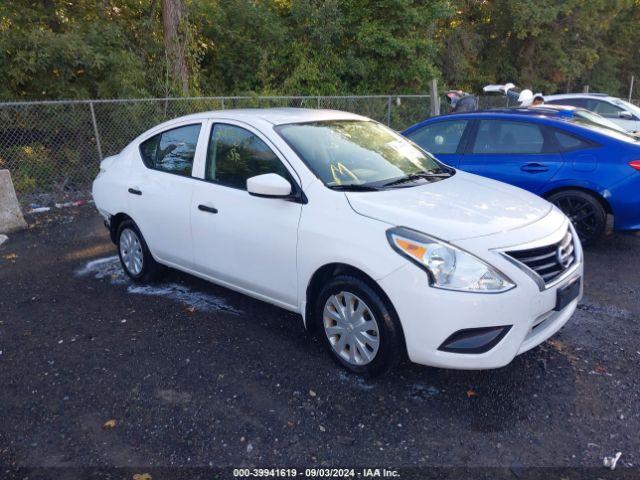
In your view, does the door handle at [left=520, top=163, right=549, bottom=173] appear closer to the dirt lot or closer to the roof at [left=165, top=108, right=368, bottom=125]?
the dirt lot

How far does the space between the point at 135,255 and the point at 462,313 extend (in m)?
3.44

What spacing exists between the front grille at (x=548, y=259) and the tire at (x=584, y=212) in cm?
275

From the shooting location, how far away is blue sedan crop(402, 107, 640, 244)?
5531mm

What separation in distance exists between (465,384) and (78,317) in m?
3.24

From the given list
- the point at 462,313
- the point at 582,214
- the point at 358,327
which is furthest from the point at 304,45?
the point at 462,313

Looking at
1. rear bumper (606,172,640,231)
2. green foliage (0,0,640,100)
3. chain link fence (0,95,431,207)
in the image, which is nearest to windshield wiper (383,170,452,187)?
rear bumper (606,172,640,231)

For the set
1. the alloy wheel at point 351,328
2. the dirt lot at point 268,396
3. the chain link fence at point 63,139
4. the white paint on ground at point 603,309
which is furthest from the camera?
the chain link fence at point 63,139

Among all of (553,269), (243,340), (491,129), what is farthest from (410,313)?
(491,129)

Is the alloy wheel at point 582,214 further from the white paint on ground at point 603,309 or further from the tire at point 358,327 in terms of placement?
the tire at point 358,327

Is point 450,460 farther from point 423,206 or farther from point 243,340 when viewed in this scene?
point 243,340

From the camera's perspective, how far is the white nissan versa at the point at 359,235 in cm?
290

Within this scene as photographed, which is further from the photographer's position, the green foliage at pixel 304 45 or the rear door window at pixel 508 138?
the green foliage at pixel 304 45

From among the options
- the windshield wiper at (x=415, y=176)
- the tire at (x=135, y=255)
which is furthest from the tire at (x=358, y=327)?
the tire at (x=135, y=255)

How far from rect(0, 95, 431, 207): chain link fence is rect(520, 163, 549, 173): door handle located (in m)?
7.10
